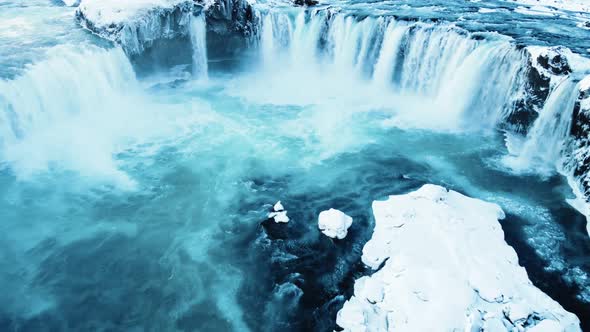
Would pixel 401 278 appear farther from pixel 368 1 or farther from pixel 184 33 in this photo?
pixel 368 1

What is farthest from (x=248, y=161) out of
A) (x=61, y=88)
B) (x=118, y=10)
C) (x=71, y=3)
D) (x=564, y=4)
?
(x=564, y=4)

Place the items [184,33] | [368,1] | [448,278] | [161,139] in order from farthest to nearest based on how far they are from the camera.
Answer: [368,1] → [184,33] → [161,139] → [448,278]

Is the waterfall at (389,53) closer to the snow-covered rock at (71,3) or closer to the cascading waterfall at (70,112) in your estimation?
the cascading waterfall at (70,112)

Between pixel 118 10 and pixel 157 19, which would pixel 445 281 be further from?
pixel 118 10

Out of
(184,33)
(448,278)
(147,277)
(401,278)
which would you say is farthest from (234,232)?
(184,33)

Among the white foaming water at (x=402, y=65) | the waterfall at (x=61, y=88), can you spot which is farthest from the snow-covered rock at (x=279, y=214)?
the waterfall at (x=61, y=88)

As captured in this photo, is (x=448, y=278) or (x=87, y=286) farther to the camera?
(x=87, y=286)

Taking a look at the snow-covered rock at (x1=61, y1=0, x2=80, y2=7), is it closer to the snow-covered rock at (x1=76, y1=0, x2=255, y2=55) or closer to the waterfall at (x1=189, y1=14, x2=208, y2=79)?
the snow-covered rock at (x1=76, y1=0, x2=255, y2=55)
